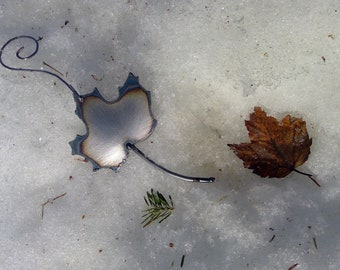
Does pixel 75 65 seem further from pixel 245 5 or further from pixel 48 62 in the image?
pixel 245 5

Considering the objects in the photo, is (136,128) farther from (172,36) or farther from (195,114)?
(172,36)

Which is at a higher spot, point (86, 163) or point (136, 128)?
point (136, 128)

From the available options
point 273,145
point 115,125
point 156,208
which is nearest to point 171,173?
point 156,208

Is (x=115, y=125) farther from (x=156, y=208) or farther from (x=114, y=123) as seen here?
(x=156, y=208)

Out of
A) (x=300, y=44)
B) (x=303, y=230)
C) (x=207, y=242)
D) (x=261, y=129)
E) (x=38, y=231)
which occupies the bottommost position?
(x=38, y=231)

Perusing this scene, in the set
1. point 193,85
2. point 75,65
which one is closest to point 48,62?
point 75,65

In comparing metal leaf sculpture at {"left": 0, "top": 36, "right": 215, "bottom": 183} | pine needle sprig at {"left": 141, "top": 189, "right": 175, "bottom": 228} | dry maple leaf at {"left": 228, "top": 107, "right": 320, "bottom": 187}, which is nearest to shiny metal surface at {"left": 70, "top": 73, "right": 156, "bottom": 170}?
metal leaf sculpture at {"left": 0, "top": 36, "right": 215, "bottom": 183}

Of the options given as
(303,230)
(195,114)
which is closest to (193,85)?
(195,114)
